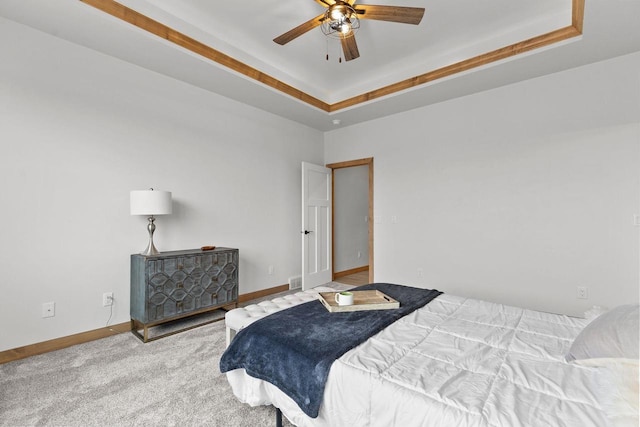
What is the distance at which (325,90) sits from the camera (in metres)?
4.25

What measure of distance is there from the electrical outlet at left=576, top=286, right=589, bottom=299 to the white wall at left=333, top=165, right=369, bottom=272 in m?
3.29

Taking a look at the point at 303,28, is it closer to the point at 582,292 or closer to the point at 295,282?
the point at 295,282

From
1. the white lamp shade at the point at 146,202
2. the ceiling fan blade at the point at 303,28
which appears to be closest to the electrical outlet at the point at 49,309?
the white lamp shade at the point at 146,202

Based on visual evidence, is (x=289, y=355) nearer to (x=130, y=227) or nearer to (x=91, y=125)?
(x=130, y=227)

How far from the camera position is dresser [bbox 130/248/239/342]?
8.95ft

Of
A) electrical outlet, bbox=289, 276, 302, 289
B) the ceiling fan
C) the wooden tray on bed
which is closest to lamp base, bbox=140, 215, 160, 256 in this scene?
the wooden tray on bed

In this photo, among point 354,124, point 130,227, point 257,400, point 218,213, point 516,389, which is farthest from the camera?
point 354,124

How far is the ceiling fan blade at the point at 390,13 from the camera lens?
6.61ft

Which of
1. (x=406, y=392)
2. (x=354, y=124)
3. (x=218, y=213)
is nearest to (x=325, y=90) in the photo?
(x=354, y=124)

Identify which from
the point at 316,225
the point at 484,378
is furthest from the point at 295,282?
the point at 484,378

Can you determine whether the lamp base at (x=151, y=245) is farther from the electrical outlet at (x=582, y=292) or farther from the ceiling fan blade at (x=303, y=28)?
the electrical outlet at (x=582, y=292)

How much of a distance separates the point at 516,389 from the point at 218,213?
339 cm

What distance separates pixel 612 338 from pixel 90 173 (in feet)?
12.0

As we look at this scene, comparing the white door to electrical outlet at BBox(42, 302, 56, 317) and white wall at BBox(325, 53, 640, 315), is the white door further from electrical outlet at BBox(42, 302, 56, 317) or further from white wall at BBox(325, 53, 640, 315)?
electrical outlet at BBox(42, 302, 56, 317)
